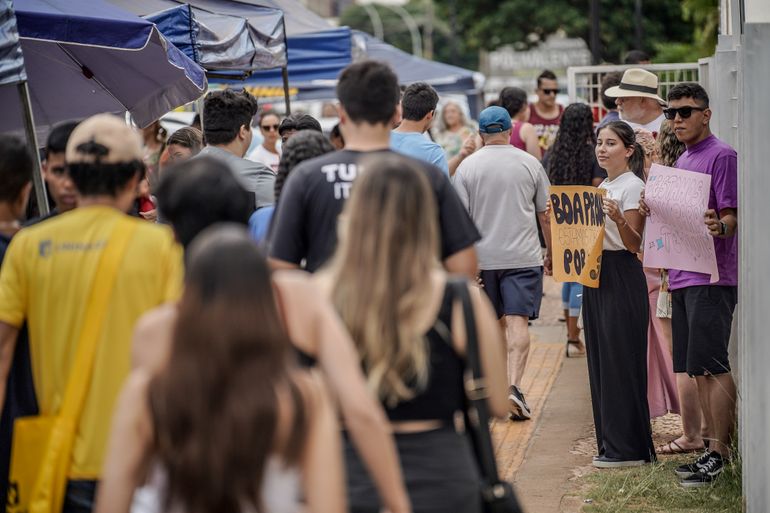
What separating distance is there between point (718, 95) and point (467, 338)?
544 centimetres

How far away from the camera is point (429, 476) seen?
11.1 feet

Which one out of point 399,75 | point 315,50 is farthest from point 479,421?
point 399,75

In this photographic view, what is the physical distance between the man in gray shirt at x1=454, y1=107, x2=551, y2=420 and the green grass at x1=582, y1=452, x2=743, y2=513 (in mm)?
1693

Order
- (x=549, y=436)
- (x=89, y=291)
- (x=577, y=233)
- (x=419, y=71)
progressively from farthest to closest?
(x=419, y=71) < (x=549, y=436) < (x=577, y=233) < (x=89, y=291)

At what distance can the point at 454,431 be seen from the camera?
344cm

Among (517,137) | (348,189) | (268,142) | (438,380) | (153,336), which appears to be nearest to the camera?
(153,336)

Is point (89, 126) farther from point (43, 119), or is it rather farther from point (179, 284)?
point (43, 119)

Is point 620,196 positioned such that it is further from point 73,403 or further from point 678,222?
point 73,403

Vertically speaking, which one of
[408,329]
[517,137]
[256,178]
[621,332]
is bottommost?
[621,332]

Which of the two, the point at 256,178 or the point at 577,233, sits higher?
the point at 256,178

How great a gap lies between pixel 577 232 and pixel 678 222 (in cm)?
104

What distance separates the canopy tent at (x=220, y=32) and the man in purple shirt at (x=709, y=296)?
3351 millimetres

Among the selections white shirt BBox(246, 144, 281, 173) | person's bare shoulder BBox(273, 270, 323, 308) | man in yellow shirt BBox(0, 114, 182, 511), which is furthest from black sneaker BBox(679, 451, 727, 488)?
white shirt BBox(246, 144, 281, 173)

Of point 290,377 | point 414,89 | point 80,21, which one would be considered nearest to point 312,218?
point 290,377
